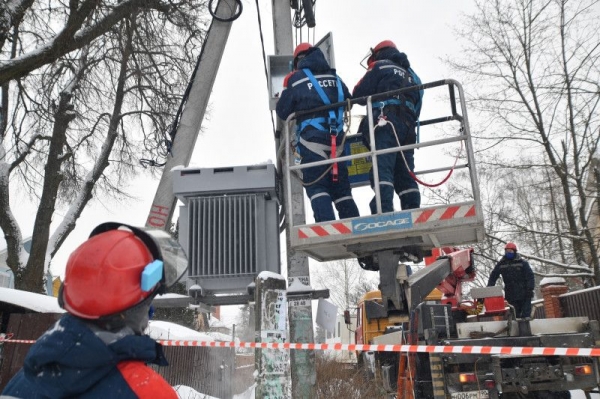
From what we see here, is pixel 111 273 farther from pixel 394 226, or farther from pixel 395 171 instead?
pixel 395 171

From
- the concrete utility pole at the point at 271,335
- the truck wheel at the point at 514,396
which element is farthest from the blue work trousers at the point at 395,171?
the truck wheel at the point at 514,396

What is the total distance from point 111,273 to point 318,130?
11.8 feet

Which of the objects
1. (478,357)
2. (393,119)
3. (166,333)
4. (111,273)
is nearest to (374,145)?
(393,119)

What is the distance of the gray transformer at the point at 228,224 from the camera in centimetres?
454

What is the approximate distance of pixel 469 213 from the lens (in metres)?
4.11

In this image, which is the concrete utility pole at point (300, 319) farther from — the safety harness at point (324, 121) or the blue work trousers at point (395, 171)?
the blue work trousers at point (395, 171)

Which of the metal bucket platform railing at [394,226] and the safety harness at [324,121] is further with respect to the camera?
the safety harness at [324,121]

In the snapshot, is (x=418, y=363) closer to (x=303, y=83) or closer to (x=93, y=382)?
(x=303, y=83)

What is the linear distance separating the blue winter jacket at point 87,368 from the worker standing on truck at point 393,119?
11.3 feet

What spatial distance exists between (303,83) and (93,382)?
3943 millimetres

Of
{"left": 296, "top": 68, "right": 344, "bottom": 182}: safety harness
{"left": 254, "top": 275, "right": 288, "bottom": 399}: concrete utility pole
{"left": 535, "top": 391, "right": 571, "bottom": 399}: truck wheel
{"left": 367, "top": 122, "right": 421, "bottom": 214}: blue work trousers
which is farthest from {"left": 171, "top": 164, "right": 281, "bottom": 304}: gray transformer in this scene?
{"left": 535, "top": 391, "right": 571, "bottom": 399}: truck wheel

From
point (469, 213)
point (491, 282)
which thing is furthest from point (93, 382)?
point (491, 282)

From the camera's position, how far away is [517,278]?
8461 mm

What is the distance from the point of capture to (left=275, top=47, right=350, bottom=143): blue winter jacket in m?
4.80
